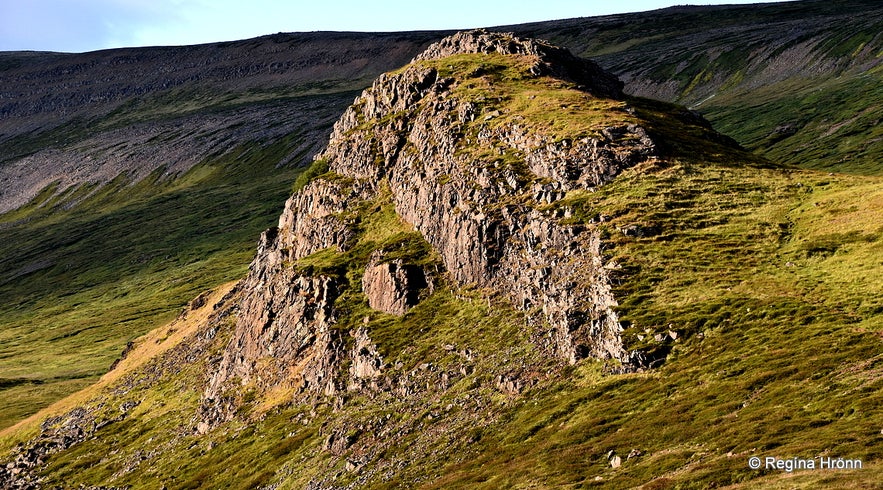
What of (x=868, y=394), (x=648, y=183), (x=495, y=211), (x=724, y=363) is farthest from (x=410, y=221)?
(x=868, y=394)

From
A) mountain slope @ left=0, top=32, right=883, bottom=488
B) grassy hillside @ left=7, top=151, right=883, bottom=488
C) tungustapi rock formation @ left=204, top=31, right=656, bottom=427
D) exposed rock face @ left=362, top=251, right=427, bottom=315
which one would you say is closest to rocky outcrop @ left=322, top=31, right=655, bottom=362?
tungustapi rock formation @ left=204, top=31, right=656, bottom=427

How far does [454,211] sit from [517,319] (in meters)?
23.1

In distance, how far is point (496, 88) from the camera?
144m

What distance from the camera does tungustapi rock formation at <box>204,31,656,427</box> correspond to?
106 meters

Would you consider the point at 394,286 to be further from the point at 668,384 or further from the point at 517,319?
the point at 668,384

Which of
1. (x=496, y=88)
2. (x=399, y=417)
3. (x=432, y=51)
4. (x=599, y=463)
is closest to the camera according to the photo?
(x=599, y=463)

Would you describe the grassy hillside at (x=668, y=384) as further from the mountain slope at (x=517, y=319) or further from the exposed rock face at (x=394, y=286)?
the exposed rock face at (x=394, y=286)

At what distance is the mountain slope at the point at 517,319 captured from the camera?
75.9m

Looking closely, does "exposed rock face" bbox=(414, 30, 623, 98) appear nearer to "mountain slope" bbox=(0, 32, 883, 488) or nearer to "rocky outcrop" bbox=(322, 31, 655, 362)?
"rocky outcrop" bbox=(322, 31, 655, 362)

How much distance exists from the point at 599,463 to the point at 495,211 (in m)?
49.9

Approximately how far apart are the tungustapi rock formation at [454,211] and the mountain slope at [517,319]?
1.26ft

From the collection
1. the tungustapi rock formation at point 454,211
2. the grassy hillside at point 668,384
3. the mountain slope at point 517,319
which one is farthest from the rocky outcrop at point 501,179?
the grassy hillside at point 668,384

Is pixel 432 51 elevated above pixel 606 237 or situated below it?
above

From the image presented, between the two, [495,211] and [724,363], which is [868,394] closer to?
[724,363]
